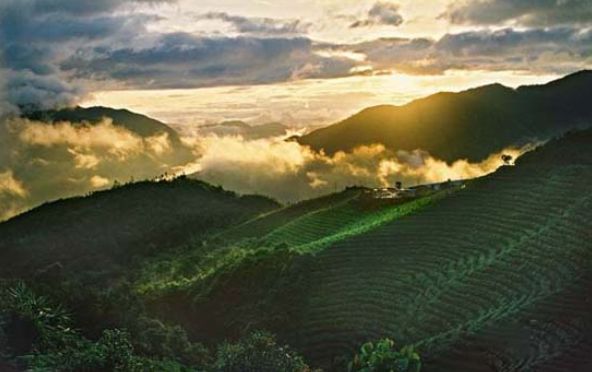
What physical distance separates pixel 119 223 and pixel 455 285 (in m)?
71.9

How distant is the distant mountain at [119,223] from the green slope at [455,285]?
127 feet

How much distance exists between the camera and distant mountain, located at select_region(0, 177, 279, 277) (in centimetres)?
9775

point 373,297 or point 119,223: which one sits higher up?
point 373,297

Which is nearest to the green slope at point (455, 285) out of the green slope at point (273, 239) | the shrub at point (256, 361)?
the green slope at point (273, 239)

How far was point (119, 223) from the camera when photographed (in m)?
111

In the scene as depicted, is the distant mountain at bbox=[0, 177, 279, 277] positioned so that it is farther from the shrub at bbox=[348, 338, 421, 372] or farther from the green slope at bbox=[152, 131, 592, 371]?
the shrub at bbox=[348, 338, 421, 372]

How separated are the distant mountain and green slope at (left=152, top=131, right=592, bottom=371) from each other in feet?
127

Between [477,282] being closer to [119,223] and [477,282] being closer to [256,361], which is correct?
[256,361]

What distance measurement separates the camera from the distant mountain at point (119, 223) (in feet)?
321

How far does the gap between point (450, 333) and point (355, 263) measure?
43.7ft

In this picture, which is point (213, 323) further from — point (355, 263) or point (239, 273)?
point (355, 263)

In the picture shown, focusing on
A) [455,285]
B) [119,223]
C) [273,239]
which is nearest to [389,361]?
[455,285]

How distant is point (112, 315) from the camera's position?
34844mm

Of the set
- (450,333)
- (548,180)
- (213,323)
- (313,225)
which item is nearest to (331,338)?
(450,333)
